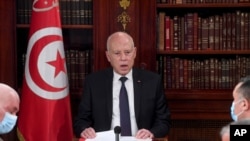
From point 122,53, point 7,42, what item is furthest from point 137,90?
point 7,42

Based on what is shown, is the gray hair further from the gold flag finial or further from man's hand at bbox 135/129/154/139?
the gold flag finial

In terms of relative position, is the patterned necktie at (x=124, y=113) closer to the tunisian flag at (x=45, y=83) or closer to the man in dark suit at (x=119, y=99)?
the man in dark suit at (x=119, y=99)

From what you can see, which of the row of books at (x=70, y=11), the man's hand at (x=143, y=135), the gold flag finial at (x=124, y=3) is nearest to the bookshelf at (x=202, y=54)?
the gold flag finial at (x=124, y=3)

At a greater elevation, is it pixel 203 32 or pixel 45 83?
pixel 203 32

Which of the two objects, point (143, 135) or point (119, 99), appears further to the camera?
point (119, 99)

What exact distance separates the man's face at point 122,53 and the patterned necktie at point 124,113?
0.33 ft

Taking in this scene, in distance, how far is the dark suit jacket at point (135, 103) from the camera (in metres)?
3.09

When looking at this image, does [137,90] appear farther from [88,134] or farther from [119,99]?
[88,134]

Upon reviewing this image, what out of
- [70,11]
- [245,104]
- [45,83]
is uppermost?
[70,11]

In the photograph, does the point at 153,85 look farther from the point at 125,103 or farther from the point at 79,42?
the point at 79,42

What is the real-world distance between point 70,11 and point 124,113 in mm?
1087

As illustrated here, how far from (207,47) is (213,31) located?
133 millimetres

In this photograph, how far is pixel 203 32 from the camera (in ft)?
12.2

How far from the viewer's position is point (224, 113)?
3758 millimetres
